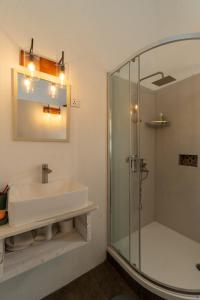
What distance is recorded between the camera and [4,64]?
1055 millimetres

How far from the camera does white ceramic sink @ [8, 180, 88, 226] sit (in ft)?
2.68

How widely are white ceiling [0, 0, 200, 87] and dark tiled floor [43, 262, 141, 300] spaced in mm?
1984

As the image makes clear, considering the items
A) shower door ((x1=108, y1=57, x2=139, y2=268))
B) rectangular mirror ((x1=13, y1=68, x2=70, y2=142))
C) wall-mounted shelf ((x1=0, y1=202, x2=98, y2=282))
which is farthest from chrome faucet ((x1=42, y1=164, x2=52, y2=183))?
shower door ((x1=108, y1=57, x2=139, y2=268))

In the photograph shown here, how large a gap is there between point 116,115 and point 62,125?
0.63 m

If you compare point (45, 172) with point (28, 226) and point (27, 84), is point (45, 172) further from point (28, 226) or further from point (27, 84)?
point (27, 84)

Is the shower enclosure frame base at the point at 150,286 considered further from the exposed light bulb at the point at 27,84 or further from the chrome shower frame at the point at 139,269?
the exposed light bulb at the point at 27,84

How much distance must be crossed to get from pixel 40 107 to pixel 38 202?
0.75 m

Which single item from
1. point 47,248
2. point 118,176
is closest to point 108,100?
point 118,176

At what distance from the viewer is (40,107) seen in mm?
1238

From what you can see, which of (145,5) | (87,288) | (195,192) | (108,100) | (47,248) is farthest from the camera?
(145,5)

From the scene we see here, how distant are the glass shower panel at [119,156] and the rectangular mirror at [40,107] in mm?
545

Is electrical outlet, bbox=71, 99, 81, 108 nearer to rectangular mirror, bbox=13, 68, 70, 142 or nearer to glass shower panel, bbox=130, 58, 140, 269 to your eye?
rectangular mirror, bbox=13, 68, 70, 142

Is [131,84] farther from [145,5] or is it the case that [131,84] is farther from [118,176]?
[145,5]

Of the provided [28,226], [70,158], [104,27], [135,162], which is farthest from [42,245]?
[104,27]
